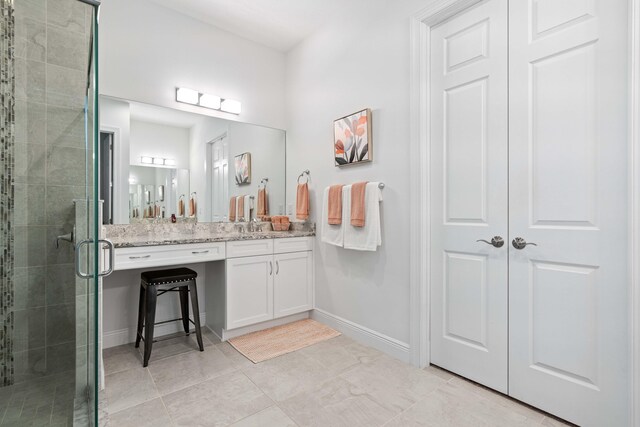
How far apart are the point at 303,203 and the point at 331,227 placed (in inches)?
18.8

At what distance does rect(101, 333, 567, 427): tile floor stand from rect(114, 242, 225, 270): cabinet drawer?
0.69 metres

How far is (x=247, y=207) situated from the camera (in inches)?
125

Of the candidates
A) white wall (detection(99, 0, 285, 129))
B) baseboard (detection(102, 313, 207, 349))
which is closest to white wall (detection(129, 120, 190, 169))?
white wall (detection(99, 0, 285, 129))

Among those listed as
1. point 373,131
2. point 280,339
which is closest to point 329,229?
point 373,131

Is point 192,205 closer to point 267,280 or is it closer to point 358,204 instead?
point 267,280

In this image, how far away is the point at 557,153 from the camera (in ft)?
5.28

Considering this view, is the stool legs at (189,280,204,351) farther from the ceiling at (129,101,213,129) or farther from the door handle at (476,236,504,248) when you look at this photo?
the door handle at (476,236,504,248)

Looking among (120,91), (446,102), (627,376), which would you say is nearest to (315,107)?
(446,102)

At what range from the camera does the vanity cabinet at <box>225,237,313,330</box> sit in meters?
2.58

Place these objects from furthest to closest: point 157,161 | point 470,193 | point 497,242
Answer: point 157,161 → point 470,193 → point 497,242

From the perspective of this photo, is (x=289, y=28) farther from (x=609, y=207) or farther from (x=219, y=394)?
(x=219, y=394)

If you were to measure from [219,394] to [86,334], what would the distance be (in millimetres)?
778

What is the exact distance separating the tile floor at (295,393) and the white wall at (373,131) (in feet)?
1.26

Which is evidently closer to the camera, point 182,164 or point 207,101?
point 182,164
